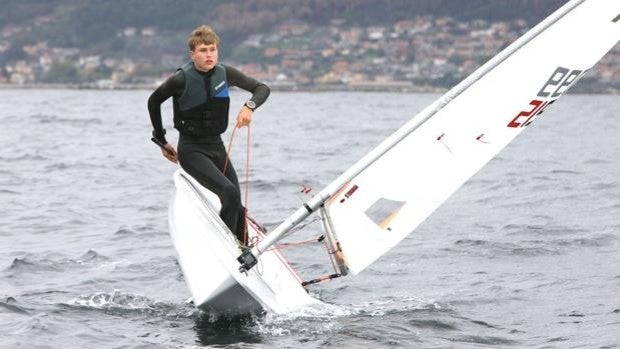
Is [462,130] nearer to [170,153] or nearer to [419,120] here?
[419,120]

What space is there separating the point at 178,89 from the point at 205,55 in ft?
1.11

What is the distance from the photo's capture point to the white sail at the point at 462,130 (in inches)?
300

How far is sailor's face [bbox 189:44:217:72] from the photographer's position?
7.95 metres

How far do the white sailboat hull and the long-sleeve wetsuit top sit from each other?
1.66ft

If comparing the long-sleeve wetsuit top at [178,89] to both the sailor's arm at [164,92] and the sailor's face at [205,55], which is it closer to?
the sailor's arm at [164,92]

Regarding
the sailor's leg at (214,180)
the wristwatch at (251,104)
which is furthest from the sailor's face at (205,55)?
the sailor's leg at (214,180)

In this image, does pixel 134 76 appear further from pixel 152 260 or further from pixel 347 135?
pixel 152 260

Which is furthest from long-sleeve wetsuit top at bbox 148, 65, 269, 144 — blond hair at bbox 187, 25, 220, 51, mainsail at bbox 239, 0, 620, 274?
mainsail at bbox 239, 0, 620, 274

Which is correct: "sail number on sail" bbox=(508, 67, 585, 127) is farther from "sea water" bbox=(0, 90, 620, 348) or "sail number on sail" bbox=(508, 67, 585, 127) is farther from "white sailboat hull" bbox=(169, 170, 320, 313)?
"white sailboat hull" bbox=(169, 170, 320, 313)

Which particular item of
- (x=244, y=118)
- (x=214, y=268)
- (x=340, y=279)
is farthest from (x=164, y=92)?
(x=340, y=279)

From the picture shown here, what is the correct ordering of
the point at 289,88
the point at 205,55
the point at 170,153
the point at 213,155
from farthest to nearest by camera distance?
the point at 289,88 < the point at 170,153 < the point at 213,155 < the point at 205,55

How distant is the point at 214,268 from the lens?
7832mm

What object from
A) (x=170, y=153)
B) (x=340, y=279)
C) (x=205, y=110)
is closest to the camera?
(x=205, y=110)

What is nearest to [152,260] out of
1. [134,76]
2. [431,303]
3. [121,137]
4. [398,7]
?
[431,303]
